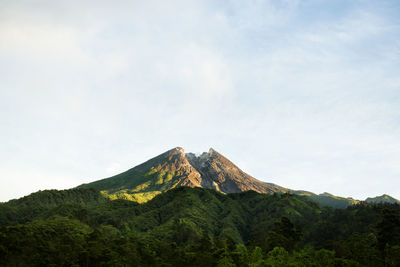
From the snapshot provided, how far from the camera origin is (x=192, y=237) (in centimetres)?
11319

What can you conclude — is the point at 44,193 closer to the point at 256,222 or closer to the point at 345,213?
the point at 256,222

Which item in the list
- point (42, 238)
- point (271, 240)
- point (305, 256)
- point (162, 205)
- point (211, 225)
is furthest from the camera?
point (162, 205)

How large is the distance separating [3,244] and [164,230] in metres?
71.9

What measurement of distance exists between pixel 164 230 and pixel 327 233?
6740 cm

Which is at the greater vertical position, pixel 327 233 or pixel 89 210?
pixel 89 210

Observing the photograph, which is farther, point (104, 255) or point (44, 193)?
point (44, 193)

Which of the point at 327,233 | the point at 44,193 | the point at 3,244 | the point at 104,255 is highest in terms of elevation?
the point at 44,193

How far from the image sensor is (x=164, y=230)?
123 meters

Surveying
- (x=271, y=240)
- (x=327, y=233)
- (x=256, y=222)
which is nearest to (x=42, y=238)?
(x=271, y=240)

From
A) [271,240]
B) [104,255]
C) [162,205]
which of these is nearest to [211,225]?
[162,205]

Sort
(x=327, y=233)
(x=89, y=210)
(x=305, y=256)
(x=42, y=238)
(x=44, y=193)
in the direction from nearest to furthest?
1. (x=305, y=256)
2. (x=42, y=238)
3. (x=327, y=233)
4. (x=89, y=210)
5. (x=44, y=193)

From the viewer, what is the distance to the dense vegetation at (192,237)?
189ft

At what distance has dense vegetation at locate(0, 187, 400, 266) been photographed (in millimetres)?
57594

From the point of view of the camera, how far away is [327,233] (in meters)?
117
